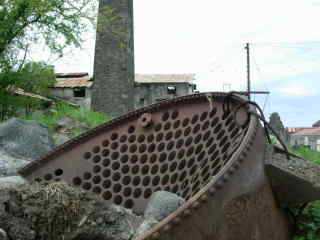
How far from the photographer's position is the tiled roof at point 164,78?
37.6 m

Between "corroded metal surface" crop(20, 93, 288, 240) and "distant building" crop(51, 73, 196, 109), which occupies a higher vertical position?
"distant building" crop(51, 73, 196, 109)

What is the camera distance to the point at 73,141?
360 centimetres

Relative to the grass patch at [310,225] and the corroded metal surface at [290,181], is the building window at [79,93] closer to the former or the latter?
the grass patch at [310,225]

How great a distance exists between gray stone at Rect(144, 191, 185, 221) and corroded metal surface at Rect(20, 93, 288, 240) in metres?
0.15

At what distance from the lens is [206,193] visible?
2.13m

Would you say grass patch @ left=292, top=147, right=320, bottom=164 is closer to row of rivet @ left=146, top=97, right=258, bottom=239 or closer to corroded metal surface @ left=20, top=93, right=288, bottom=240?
corroded metal surface @ left=20, top=93, right=288, bottom=240

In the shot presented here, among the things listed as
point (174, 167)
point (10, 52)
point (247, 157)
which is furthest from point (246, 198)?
point (10, 52)

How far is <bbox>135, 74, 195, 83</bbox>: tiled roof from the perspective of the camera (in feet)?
123

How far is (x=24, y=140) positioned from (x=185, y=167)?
9.14 ft

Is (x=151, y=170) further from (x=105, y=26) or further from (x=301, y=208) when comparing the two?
(x=105, y=26)

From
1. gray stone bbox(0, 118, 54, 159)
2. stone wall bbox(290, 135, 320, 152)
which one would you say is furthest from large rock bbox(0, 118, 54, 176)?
stone wall bbox(290, 135, 320, 152)

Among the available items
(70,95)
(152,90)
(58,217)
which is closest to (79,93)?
(70,95)

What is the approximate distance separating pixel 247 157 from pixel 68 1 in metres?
12.6

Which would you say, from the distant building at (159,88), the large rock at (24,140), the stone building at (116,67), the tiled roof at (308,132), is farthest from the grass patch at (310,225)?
the tiled roof at (308,132)
